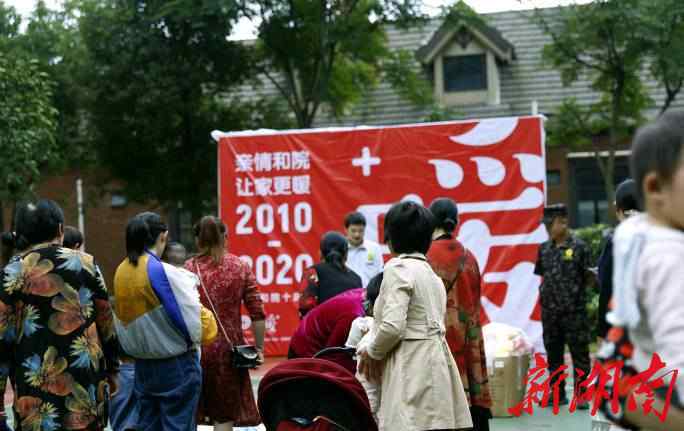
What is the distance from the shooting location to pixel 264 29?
25.8m

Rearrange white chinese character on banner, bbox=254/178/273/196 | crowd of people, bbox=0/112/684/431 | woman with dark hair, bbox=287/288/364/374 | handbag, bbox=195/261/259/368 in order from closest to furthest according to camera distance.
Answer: crowd of people, bbox=0/112/684/431, woman with dark hair, bbox=287/288/364/374, handbag, bbox=195/261/259/368, white chinese character on banner, bbox=254/178/273/196

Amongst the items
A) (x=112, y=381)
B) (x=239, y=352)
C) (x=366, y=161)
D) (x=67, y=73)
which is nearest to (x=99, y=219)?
(x=67, y=73)

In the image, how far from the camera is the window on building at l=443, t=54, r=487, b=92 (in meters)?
34.3

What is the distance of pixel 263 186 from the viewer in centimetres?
1545

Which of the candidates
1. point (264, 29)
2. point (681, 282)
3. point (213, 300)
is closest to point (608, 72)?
point (264, 29)

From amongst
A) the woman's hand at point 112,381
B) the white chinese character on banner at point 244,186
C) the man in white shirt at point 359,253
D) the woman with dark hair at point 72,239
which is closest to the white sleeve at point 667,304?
the woman's hand at point 112,381

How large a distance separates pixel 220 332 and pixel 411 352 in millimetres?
2695

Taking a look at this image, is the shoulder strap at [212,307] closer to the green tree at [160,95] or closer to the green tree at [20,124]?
the green tree at [20,124]

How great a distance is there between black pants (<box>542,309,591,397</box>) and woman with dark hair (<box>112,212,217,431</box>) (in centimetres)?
461

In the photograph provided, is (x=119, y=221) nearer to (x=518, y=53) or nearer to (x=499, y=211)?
(x=518, y=53)

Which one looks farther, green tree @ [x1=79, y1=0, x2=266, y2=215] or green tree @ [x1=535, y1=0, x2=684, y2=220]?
green tree @ [x1=79, y1=0, x2=266, y2=215]

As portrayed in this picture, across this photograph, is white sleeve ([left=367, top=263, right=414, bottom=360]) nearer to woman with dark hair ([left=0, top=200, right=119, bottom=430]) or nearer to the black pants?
woman with dark hair ([left=0, top=200, right=119, bottom=430])

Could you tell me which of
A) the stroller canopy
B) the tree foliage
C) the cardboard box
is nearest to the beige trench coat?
the stroller canopy

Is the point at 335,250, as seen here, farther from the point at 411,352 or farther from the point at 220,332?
the point at 411,352
